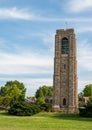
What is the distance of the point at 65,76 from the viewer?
227 feet

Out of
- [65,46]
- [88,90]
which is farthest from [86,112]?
[88,90]

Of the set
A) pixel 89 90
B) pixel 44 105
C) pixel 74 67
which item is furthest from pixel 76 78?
pixel 89 90

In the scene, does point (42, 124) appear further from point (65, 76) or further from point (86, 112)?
point (65, 76)

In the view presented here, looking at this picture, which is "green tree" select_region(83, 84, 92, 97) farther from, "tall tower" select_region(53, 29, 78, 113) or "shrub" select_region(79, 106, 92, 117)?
"shrub" select_region(79, 106, 92, 117)

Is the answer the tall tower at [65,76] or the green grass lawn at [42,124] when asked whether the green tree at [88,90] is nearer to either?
the tall tower at [65,76]

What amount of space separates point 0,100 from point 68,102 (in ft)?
64.1

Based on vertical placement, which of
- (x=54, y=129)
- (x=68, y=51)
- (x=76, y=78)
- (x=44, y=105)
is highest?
(x=68, y=51)

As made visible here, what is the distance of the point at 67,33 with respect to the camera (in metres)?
71.2

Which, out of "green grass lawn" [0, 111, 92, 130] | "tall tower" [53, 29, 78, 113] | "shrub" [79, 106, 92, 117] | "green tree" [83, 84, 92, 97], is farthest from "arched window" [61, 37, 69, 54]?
"green tree" [83, 84, 92, 97]

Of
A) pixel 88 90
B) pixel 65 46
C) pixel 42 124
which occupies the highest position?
pixel 65 46

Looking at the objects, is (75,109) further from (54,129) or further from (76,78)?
(54,129)

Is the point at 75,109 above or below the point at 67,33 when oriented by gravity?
below

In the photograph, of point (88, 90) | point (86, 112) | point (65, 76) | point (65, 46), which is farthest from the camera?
point (88, 90)

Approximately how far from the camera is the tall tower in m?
68.1
